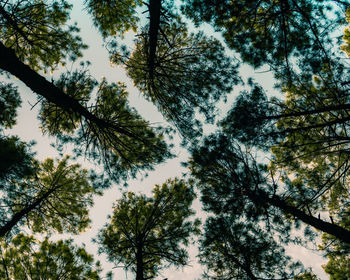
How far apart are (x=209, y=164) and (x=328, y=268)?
7707 mm

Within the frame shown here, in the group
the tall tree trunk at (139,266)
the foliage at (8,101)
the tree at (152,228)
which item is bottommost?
the tall tree trunk at (139,266)

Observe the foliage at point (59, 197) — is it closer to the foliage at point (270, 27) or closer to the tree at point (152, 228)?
the tree at point (152, 228)

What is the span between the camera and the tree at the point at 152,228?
7.59 m

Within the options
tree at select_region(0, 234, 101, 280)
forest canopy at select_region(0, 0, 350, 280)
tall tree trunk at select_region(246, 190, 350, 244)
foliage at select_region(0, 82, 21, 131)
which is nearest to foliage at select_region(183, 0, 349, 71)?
forest canopy at select_region(0, 0, 350, 280)

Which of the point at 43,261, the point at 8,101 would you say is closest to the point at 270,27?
the point at 8,101

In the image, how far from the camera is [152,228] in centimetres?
805

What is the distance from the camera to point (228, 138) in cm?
592

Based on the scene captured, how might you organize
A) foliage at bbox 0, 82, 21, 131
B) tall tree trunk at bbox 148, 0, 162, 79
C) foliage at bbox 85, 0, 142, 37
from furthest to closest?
foliage at bbox 85, 0, 142, 37, foliage at bbox 0, 82, 21, 131, tall tree trunk at bbox 148, 0, 162, 79

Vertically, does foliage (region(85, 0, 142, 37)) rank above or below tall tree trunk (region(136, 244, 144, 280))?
above

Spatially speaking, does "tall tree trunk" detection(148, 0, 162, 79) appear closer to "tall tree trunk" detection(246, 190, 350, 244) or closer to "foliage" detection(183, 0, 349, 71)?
"foliage" detection(183, 0, 349, 71)

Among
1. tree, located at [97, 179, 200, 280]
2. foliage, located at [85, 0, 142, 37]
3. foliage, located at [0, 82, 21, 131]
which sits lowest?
tree, located at [97, 179, 200, 280]

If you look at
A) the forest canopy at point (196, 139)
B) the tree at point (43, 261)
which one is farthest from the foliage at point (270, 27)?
the tree at point (43, 261)

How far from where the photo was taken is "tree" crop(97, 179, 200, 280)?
24.9 feet

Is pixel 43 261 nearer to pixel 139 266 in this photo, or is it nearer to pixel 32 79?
pixel 139 266
